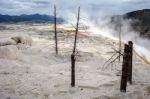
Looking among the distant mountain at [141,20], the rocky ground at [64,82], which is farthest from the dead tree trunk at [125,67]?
the distant mountain at [141,20]

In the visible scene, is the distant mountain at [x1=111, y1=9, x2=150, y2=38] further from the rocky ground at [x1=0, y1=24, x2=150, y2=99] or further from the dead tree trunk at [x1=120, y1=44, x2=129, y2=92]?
the dead tree trunk at [x1=120, y1=44, x2=129, y2=92]

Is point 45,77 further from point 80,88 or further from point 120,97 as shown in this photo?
point 120,97

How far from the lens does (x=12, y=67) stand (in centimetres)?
2384

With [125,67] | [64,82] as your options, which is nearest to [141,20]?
[64,82]

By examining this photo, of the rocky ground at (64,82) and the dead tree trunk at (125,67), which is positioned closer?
the dead tree trunk at (125,67)

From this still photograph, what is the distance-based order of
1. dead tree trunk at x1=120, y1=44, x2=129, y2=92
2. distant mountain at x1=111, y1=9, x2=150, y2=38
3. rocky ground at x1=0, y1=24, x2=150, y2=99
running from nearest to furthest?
dead tree trunk at x1=120, y1=44, x2=129, y2=92
rocky ground at x1=0, y1=24, x2=150, y2=99
distant mountain at x1=111, y1=9, x2=150, y2=38

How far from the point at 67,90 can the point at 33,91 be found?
188 centimetres

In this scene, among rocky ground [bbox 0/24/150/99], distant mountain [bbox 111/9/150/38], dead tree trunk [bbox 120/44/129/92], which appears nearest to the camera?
dead tree trunk [bbox 120/44/129/92]

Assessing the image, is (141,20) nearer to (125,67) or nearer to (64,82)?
(64,82)

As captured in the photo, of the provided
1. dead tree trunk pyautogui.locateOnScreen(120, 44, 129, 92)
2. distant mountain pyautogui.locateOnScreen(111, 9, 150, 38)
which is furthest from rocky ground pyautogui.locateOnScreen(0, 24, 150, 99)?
distant mountain pyautogui.locateOnScreen(111, 9, 150, 38)

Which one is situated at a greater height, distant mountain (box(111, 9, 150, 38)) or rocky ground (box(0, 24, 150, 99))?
distant mountain (box(111, 9, 150, 38))

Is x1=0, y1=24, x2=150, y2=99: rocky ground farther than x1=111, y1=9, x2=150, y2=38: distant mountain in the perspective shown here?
No

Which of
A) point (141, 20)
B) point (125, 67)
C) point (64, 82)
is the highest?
point (141, 20)

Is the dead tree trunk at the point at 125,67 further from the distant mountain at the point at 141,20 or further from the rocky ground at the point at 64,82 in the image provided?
the distant mountain at the point at 141,20
